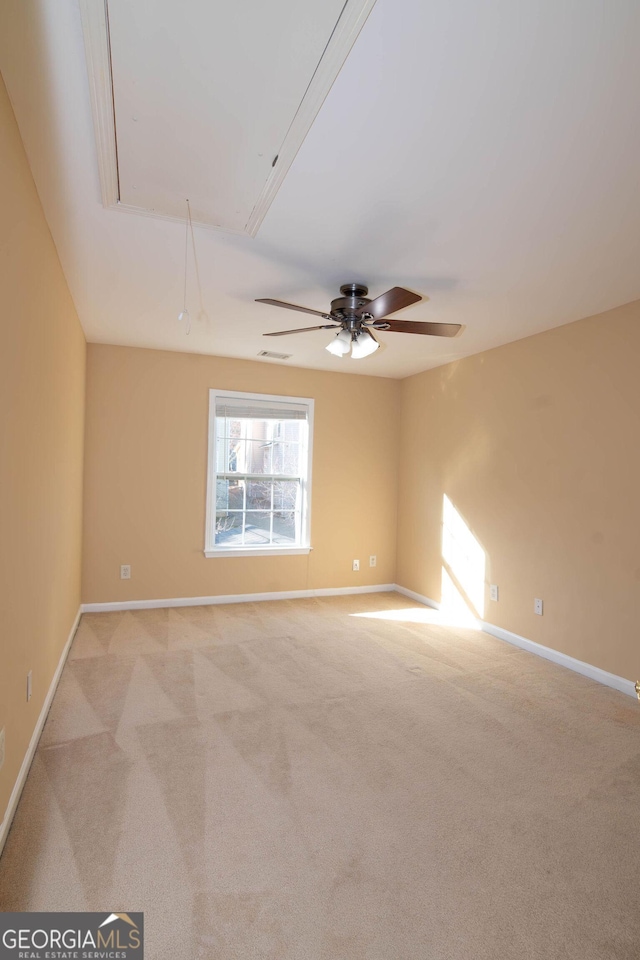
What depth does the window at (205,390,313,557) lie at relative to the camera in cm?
514

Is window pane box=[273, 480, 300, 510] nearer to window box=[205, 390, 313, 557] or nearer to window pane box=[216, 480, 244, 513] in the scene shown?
window box=[205, 390, 313, 557]

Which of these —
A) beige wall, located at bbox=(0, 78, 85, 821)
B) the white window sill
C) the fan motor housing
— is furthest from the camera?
the white window sill

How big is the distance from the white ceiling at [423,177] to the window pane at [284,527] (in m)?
2.31

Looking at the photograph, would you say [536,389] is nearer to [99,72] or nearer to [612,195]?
[612,195]

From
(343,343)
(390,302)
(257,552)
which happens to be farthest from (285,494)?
(390,302)

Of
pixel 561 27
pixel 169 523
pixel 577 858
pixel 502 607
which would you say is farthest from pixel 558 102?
pixel 169 523

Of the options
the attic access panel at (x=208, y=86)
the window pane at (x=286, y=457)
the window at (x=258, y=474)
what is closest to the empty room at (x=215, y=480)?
the attic access panel at (x=208, y=86)

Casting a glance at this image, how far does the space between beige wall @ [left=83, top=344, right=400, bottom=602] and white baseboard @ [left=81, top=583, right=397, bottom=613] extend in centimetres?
5

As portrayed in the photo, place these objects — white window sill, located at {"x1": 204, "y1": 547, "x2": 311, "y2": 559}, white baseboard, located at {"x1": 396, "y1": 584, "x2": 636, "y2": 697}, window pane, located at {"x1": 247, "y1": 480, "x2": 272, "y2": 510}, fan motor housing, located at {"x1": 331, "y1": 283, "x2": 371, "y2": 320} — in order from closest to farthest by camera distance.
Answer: fan motor housing, located at {"x1": 331, "y1": 283, "x2": 371, "y2": 320} < white baseboard, located at {"x1": 396, "y1": 584, "x2": 636, "y2": 697} < white window sill, located at {"x1": 204, "y1": 547, "x2": 311, "y2": 559} < window pane, located at {"x1": 247, "y1": 480, "x2": 272, "y2": 510}

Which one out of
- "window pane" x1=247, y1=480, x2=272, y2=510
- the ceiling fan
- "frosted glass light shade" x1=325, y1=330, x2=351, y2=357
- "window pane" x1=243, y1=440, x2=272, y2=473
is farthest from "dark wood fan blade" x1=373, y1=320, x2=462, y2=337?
"window pane" x1=247, y1=480, x2=272, y2=510

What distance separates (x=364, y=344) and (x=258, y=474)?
8.34 feet

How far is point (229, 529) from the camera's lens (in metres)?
5.23

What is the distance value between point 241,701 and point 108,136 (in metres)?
2.76

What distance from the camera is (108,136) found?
1741mm
